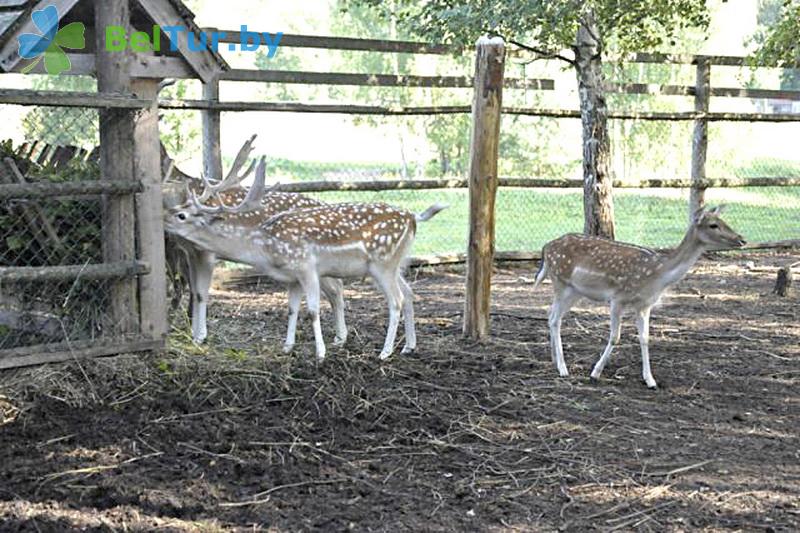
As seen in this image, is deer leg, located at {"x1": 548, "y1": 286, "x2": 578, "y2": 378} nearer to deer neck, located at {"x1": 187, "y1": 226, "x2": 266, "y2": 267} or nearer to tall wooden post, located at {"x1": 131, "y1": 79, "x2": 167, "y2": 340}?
deer neck, located at {"x1": 187, "y1": 226, "x2": 266, "y2": 267}

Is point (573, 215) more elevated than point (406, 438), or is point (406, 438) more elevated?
point (573, 215)

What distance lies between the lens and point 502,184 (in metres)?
11.8

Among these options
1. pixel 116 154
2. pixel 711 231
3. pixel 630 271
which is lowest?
pixel 630 271

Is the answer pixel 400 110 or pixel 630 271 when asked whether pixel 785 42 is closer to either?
pixel 400 110

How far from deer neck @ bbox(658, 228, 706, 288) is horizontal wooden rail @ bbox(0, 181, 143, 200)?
3.33 m

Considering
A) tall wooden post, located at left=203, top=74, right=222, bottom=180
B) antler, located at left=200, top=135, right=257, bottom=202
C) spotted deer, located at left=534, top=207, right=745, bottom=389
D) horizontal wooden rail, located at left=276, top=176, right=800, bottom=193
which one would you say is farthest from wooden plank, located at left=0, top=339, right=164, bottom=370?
tall wooden post, located at left=203, top=74, right=222, bottom=180

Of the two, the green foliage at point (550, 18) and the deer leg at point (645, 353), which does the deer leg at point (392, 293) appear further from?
the green foliage at point (550, 18)

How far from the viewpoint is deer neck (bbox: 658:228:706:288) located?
7.36m

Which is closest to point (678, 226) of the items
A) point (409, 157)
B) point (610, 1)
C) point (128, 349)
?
point (610, 1)

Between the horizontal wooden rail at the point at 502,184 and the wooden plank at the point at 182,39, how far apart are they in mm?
3121

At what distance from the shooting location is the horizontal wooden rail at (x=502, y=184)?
1111cm

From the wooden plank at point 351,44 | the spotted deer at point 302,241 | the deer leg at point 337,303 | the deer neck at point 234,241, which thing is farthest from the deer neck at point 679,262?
the wooden plank at point 351,44

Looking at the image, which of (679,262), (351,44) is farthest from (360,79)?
(679,262)

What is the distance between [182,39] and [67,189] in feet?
4.03
